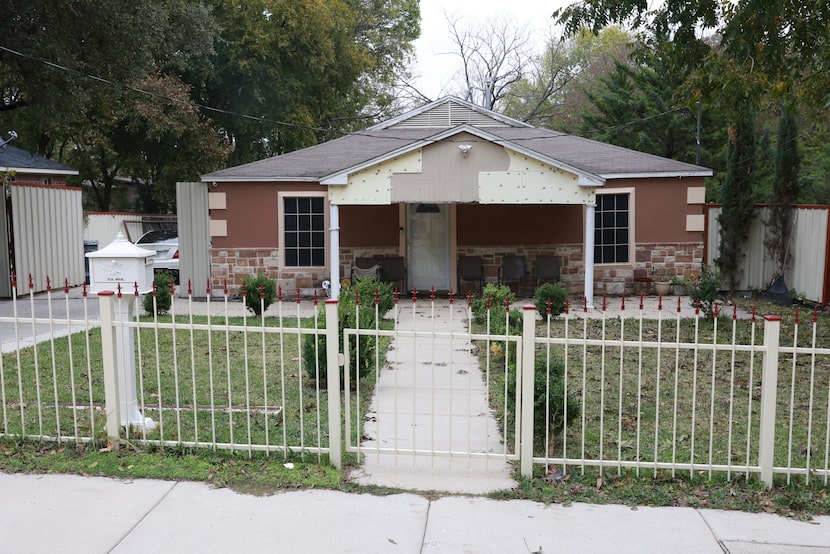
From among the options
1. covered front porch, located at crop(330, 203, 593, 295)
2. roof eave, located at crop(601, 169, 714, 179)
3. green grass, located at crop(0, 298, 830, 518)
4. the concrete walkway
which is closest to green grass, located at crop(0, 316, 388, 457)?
green grass, located at crop(0, 298, 830, 518)

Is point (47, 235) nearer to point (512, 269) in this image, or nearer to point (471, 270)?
point (471, 270)

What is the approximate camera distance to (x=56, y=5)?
45.4ft

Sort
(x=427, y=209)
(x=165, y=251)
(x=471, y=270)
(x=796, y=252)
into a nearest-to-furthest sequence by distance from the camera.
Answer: (x=796, y=252)
(x=471, y=270)
(x=427, y=209)
(x=165, y=251)

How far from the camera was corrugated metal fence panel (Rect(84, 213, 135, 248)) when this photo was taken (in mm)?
22788

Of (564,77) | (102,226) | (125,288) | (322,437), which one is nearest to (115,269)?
(125,288)

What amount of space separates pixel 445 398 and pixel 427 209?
9809 mm

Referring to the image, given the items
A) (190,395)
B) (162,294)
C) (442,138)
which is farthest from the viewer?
(442,138)

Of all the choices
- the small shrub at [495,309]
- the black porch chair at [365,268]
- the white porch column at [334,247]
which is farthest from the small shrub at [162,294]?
the small shrub at [495,309]

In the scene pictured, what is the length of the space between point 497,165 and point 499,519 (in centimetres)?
1063

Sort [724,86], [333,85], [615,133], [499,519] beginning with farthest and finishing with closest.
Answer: [333,85], [615,133], [724,86], [499,519]

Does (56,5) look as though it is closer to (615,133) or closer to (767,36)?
(767,36)

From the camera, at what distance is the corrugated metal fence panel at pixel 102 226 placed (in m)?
22.8

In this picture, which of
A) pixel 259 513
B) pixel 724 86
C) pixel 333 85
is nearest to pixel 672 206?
pixel 724 86

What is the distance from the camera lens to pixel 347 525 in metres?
4.87
